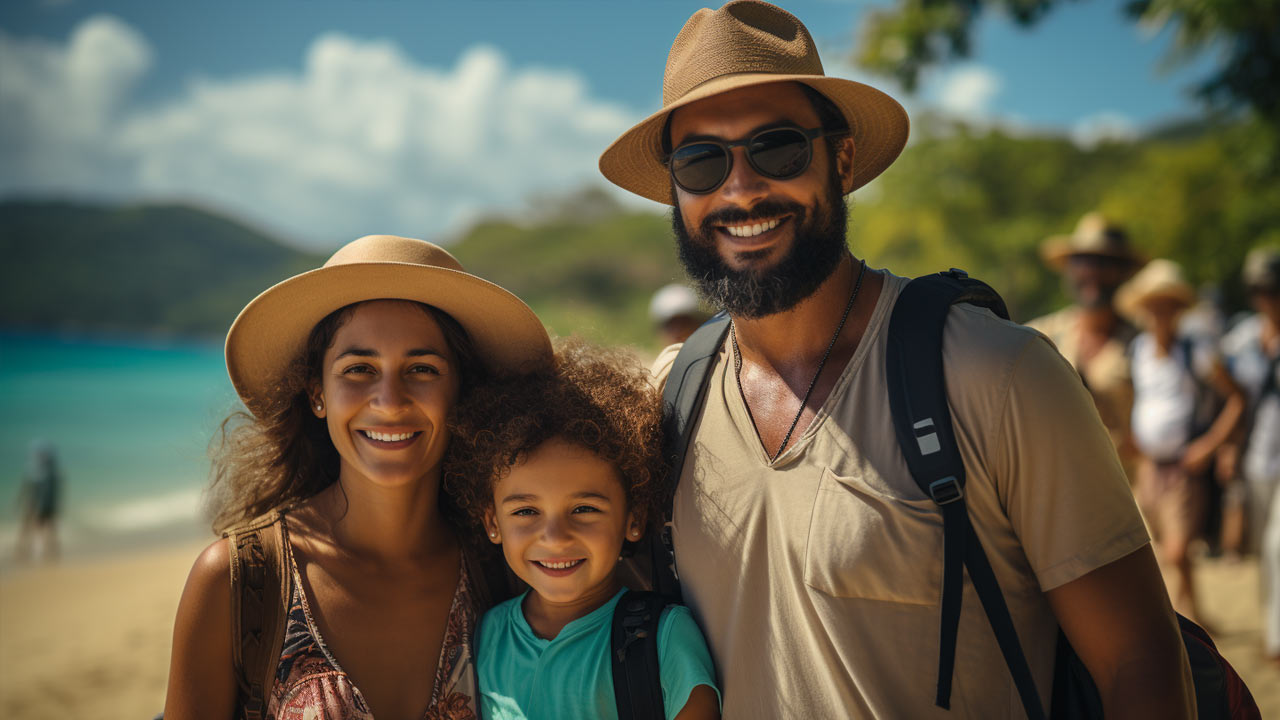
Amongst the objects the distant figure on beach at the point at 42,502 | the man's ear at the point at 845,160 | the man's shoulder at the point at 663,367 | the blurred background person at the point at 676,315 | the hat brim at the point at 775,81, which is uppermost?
the distant figure on beach at the point at 42,502

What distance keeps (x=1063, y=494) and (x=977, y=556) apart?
8.8 inches

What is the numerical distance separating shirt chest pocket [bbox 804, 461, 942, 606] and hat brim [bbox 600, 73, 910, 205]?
105 cm

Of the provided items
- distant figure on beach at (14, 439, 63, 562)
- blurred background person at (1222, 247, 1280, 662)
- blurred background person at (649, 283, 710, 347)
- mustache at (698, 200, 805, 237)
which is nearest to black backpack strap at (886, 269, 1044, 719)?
mustache at (698, 200, 805, 237)

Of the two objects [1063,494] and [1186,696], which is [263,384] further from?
[1186,696]

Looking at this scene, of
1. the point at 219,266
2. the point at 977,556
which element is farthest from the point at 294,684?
the point at 219,266

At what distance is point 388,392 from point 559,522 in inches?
22.4

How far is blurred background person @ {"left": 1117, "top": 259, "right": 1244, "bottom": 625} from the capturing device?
21.0 ft

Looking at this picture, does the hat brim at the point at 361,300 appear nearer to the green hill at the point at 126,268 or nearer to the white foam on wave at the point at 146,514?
the white foam on wave at the point at 146,514

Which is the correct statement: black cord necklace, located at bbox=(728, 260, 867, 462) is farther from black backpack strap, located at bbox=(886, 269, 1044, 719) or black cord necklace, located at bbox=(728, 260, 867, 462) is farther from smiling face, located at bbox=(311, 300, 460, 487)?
smiling face, located at bbox=(311, 300, 460, 487)

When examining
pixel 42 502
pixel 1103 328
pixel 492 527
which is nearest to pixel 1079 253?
pixel 1103 328

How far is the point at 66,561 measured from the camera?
16.2m

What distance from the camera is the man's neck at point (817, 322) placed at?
2320mm

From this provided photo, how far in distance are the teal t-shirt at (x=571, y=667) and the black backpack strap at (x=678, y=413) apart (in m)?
0.15

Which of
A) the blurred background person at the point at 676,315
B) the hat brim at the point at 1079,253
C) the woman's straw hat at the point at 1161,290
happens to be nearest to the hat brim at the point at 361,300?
the blurred background person at the point at 676,315
